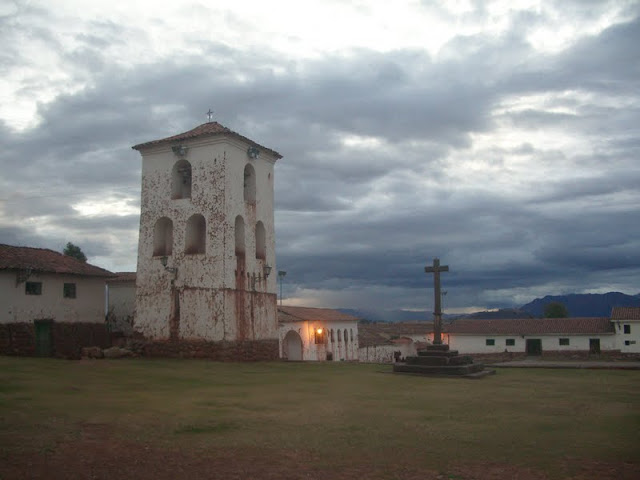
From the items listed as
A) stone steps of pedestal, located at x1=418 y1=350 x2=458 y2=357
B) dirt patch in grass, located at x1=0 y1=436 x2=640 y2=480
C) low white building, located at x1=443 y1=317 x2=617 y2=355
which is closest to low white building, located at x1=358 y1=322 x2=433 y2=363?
low white building, located at x1=443 y1=317 x2=617 y2=355

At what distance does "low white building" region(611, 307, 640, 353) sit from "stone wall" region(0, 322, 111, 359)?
35933 millimetres

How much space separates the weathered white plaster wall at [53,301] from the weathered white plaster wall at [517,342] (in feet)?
103

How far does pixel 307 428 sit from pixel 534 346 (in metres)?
41.7

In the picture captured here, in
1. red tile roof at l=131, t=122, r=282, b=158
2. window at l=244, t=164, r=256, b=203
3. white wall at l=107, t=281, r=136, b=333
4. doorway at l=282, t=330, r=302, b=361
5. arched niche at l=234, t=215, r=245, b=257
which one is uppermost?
red tile roof at l=131, t=122, r=282, b=158

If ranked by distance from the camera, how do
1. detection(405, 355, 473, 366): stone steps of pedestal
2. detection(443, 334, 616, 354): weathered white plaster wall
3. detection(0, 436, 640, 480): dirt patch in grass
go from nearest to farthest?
detection(0, 436, 640, 480): dirt patch in grass, detection(405, 355, 473, 366): stone steps of pedestal, detection(443, 334, 616, 354): weathered white plaster wall

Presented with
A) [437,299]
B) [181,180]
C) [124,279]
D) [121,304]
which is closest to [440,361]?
[437,299]

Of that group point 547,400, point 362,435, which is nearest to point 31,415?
point 362,435

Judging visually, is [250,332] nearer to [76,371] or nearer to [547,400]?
[76,371]

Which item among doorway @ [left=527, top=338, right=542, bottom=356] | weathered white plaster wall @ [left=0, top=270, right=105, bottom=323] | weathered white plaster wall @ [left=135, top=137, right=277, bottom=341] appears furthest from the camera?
doorway @ [left=527, top=338, right=542, bottom=356]

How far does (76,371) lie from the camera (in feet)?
55.4

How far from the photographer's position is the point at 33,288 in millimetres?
24609

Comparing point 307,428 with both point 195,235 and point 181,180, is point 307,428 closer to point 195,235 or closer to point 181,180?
point 195,235

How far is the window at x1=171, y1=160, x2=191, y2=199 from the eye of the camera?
82.0ft

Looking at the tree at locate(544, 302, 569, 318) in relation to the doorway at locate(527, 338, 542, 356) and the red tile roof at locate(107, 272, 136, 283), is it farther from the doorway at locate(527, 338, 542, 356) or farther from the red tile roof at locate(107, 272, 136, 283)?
the red tile roof at locate(107, 272, 136, 283)
